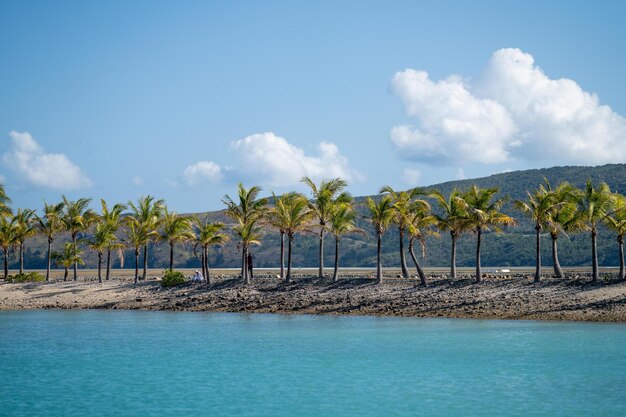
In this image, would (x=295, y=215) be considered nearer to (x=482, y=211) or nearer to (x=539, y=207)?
(x=482, y=211)

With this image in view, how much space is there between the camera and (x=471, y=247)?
146 m

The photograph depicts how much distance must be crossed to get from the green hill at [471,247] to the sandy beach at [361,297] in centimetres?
7157

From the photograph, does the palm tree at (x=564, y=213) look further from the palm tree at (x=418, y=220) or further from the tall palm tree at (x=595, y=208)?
the palm tree at (x=418, y=220)

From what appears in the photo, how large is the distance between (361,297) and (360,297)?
0.08 m

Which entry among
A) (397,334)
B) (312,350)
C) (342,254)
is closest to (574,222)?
(397,334)

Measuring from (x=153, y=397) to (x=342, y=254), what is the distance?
133 metres

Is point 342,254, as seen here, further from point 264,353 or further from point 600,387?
point 600,387

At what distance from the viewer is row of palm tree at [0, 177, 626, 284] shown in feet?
177

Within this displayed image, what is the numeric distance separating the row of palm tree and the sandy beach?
1.59m

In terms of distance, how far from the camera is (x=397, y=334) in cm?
4362

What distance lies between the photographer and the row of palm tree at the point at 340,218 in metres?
54.0

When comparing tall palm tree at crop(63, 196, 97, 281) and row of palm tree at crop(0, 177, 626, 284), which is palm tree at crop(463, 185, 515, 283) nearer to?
row of palm tree at crop(0, 177, 626, 284)

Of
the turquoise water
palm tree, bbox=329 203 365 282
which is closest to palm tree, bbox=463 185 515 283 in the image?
the turquoise water

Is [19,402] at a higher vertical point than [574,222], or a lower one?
lower
